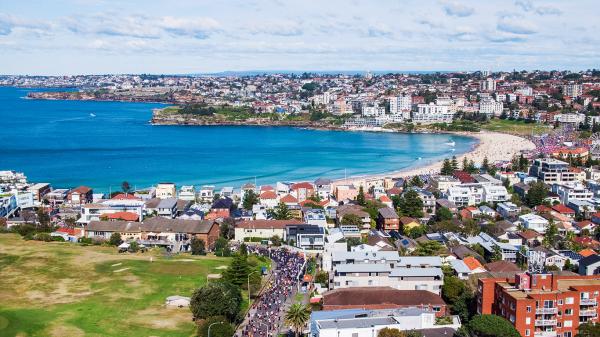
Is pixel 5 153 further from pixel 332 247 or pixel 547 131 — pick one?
pixel 547 131

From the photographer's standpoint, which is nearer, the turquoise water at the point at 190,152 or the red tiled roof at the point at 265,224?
the red tiled roof at the point at 265,224

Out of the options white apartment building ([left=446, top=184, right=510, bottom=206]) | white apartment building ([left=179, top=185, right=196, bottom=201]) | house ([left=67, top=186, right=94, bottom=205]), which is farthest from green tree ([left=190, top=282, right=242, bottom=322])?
house ([left=67, top=186, right=94, bottom=205])

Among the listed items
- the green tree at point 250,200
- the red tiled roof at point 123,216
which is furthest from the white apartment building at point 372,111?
the red tiled roof at point 123,216

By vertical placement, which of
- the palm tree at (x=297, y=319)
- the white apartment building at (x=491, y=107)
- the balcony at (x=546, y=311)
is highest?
the white apartment building at (x=491, y=107)

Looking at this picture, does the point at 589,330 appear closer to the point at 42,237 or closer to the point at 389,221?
the point at 389,221

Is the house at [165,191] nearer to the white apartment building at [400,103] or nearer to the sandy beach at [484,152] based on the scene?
the sandy beach at [484,152]

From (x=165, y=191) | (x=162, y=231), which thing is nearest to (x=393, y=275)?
(x=162, y=231)

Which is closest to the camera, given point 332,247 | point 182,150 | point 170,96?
point 332,247

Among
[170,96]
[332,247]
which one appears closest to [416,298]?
[332,247]
